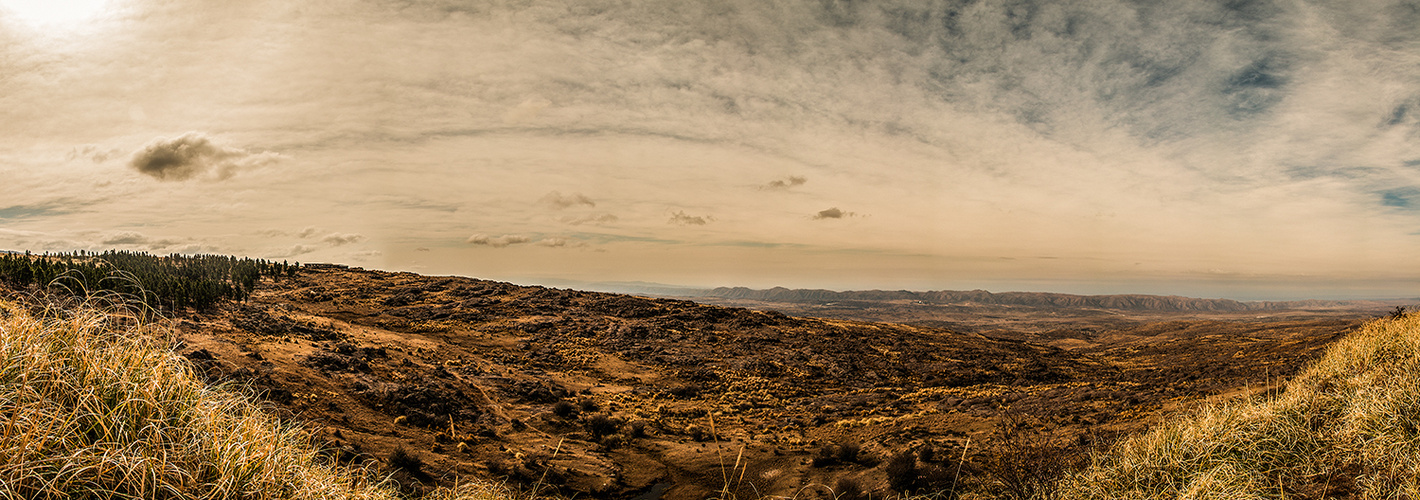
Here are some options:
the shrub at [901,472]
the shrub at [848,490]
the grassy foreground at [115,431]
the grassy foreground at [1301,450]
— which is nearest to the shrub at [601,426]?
the shrub at [848,490]

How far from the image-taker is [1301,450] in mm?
→ 8930

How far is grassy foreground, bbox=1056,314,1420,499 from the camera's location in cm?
739

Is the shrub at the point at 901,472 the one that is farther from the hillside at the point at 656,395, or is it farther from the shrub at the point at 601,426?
the shrub at the point at 601,426

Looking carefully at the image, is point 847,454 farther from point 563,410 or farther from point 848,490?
point 563,410

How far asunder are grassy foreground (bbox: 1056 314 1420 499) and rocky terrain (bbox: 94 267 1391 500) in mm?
1767

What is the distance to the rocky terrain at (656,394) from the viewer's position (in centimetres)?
1919

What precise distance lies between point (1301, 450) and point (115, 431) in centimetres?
1527

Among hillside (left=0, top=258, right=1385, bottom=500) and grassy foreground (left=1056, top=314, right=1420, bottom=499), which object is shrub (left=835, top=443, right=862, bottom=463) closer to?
hillside (left=0, top=258, right=1385, bottom=500)

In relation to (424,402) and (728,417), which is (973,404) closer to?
(728,417)

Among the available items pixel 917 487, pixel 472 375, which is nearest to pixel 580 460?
pixel 917 487

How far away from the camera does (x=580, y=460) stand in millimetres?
22281

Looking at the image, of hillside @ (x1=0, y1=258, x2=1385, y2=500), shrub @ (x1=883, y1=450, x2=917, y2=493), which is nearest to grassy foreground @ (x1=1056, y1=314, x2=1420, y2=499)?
hillside @ (x1=0, y1=258, x2=1385, y2=500)

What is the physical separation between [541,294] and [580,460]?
54544mm

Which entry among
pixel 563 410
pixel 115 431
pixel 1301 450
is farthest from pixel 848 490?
pixel 115 431
